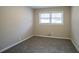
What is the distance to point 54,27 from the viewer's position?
5.87m

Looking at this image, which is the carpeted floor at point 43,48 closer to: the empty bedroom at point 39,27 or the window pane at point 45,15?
the empty bedroom at point 39,27

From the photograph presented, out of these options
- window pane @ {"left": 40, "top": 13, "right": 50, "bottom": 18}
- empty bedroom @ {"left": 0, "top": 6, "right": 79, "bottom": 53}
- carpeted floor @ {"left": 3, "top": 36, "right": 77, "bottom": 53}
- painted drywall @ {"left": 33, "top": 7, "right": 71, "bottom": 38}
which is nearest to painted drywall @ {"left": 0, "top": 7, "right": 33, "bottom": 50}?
empty bedroom @ {"left": 0, "top": 6, "right": 79, "bottom": 53}

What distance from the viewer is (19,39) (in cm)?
454

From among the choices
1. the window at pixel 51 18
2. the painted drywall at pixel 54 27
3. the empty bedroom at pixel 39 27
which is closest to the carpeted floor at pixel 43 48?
the empty bedroom at pixel 39 27

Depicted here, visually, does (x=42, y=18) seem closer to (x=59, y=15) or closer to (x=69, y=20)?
(x=59, y=15)

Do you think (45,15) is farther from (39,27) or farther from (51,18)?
(39,27)

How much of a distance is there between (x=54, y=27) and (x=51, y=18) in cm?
60

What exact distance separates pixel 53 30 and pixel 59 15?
982 millimetres

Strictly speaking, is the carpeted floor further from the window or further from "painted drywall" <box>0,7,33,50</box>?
the window

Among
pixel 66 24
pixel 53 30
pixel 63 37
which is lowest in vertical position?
pixel 63 37

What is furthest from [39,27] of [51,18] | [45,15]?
[51,18]

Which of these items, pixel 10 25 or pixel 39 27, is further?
pixel 39 27

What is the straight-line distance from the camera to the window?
19.1 ft
